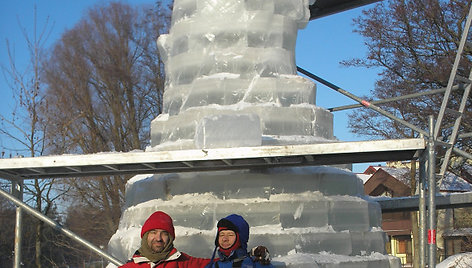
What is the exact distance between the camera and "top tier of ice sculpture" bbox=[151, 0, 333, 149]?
8.07m

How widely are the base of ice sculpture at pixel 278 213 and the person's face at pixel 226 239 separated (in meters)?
2.70

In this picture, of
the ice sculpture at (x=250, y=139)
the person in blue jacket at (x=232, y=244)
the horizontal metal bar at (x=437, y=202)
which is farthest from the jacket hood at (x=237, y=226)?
the horizontal metal bar at (x=437, y=202)

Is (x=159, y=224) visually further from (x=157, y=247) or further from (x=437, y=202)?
(x=437, y=202)

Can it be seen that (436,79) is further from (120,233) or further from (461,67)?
(120,233)

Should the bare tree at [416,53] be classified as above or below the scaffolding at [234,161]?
above

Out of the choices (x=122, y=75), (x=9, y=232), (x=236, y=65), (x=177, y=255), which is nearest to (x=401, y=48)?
(x=122, y=75)

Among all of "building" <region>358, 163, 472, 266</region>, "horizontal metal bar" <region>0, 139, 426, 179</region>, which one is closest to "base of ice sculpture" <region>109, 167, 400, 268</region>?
"horizontal metal bar" <region>0, 139, 426, 179</region>

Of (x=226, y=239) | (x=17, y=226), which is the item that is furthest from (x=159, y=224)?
(x=17, y=226)

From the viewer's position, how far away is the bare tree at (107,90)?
23.0 metres

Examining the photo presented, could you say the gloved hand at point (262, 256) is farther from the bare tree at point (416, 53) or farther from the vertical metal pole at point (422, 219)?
the bare tree at point (416, 53)

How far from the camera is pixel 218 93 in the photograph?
8.23 metres

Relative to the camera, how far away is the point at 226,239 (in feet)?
14.3

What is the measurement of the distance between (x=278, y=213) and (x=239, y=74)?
2065 mm

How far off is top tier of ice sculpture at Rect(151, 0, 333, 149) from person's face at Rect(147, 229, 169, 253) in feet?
11.7
